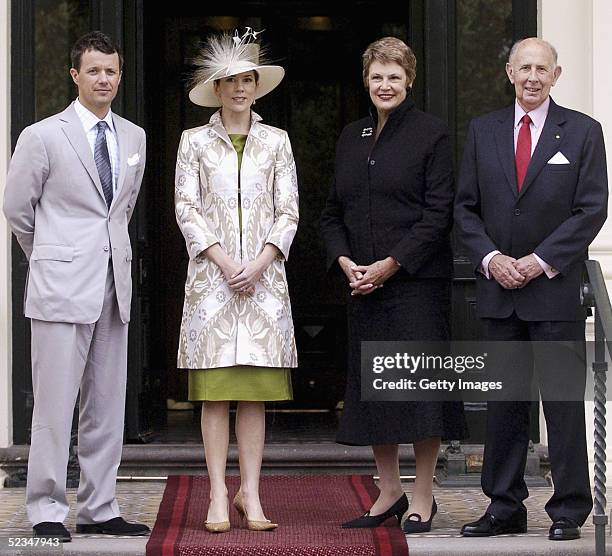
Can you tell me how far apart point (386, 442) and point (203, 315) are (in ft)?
2.92

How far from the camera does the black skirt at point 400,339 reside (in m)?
5.62

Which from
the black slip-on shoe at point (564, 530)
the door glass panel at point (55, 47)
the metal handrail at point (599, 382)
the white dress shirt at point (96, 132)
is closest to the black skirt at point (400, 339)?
the black slip-on shoe at point (564, 530)

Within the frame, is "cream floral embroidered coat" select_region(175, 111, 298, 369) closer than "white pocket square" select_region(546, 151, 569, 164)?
No

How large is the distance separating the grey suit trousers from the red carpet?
0.34m

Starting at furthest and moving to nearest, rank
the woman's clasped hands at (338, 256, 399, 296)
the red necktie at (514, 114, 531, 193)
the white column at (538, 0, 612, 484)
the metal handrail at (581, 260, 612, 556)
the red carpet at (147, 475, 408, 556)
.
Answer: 1. the white column at (538, 0, 612, 484)
2. the woman's clasped hands at (338, 256, 399, 296)
3. the red necktie at (514, 114, 531, 193)
4. the red carpet at (147, 475, 408, 556)
5. the metal handrail at (581, 260, 612, 556)

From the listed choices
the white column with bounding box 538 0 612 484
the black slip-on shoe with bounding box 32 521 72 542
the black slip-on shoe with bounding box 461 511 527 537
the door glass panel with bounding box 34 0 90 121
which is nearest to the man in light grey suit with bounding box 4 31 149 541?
the black slip-on shoe with bounding box 32 521 72 542

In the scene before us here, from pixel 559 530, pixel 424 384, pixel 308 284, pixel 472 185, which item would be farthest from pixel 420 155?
pixel 308 284

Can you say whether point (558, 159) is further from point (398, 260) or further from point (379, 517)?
point (379, 517)

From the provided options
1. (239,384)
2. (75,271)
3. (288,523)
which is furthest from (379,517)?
(75,271)

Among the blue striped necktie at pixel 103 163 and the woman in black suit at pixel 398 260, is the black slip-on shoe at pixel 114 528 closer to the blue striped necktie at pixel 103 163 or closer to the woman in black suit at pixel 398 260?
the woman in black suit at pixel 398 260

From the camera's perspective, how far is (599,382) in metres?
5.20

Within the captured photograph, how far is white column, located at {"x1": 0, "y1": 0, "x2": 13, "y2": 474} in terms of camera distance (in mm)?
7141

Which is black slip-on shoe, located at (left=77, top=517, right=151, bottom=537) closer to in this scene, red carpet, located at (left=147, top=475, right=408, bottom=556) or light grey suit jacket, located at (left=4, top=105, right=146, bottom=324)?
red carpet, located at (left=147, top=475, right=408, bottom=556)

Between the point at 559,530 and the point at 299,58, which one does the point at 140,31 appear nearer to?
the point at 299,58
